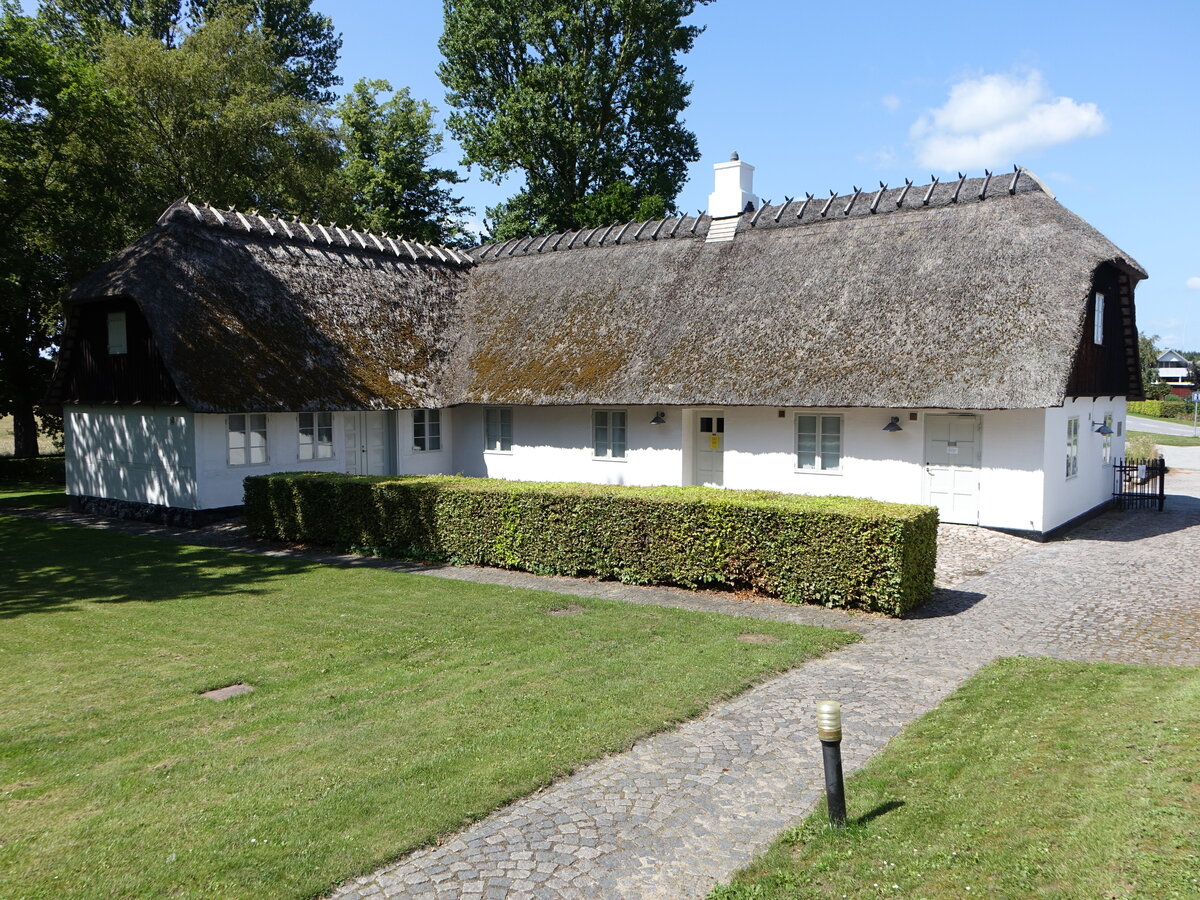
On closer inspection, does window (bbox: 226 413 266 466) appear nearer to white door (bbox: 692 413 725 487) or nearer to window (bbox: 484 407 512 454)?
window (bbox: 484 407 512 454)

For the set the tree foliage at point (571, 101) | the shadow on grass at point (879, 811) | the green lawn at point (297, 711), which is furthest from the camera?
the tree foliage at point (571, 101)

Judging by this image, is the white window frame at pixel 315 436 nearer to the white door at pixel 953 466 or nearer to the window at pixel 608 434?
the window at pixel 608 434

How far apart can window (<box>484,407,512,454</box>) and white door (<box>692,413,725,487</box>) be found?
216 inches

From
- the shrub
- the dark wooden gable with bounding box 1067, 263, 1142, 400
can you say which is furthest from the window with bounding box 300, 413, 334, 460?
the shrub

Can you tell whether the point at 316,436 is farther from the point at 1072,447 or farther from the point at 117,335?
the point at 1072,447

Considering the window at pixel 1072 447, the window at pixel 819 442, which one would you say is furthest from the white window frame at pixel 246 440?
the window at pixel 1072 447

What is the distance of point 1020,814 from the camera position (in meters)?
5.16

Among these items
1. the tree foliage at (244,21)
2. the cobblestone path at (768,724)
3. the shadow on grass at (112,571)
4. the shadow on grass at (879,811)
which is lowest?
the cobblestone path at (768,724)

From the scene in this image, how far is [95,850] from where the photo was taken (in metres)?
4.93

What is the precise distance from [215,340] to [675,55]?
26.5 meters

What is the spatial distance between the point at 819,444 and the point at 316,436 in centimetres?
1174

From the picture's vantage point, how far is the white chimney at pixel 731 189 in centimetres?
2255

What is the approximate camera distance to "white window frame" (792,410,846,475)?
18078 millimetres

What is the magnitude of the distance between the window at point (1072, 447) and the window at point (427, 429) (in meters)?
13.3
